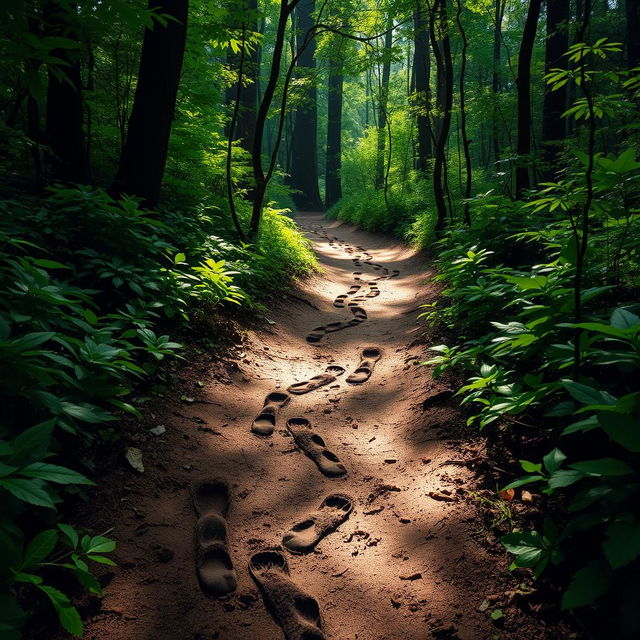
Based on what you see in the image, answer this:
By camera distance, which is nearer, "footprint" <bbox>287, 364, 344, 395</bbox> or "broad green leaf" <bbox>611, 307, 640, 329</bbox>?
"broad green leaf" <bbox>611, 307, 640, 329</bbox>

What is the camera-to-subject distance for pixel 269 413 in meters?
3.27

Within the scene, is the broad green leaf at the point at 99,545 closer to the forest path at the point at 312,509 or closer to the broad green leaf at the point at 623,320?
the forest path at the point at 312,509

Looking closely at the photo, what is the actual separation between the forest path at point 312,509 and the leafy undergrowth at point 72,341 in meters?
0.28

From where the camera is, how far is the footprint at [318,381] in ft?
12.3

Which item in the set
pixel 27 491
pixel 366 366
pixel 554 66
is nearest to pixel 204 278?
pixel 366 366

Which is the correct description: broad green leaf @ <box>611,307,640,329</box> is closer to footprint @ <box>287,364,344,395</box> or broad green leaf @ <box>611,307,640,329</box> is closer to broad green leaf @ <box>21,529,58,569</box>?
broad green leaf @ <box>21,529,58,569</box>

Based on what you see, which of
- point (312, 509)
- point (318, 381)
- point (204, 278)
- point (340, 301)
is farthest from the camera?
point (340, 301)

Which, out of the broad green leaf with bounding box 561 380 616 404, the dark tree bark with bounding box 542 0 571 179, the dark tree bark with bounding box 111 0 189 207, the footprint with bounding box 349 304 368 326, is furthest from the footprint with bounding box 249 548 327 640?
the dark tree bark with bounding box 542 0 571 179

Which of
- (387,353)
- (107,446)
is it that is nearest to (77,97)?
(107,446)

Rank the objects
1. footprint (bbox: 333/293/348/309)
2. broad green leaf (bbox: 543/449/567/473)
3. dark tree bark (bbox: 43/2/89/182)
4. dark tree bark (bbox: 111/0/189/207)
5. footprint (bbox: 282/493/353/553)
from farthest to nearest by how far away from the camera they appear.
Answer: footprint (bbox: 333/293/348/309), dark tree bark (bbox: 111/0/189/207), dark tree bark (bbox: 43/2/89/182), footprint (bbox: 282/493/353/553), broad green leaf (bbox: 543/449/567/473)

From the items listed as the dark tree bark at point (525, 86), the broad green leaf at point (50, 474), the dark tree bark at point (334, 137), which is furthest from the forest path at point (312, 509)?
the dark tree bark at point (334, 137)

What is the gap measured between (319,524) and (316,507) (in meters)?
0.14

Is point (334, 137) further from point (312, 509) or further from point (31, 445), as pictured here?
point (31, 445)

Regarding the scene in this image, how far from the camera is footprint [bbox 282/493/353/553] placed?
6.88 ft
